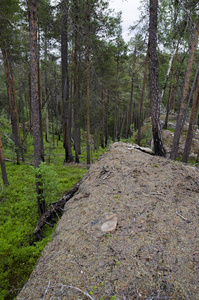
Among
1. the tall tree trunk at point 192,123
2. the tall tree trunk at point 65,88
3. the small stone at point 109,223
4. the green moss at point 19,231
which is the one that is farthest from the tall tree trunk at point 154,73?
the tall tree trunk at point 65,88

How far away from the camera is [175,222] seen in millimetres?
3201

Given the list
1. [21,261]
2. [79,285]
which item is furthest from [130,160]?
[21,261]

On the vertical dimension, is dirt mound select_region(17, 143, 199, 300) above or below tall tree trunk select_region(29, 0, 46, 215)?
below

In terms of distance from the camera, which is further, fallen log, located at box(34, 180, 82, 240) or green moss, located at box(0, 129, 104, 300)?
fallen log, located at box(34, 180, 82, 240)

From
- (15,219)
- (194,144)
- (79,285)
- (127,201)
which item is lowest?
(15,219)

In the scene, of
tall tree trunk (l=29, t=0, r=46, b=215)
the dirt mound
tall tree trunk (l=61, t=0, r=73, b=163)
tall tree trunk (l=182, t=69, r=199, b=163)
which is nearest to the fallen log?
tall tree trunk (l=29, t=0, r=46, b=215)

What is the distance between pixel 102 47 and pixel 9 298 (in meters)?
12.3

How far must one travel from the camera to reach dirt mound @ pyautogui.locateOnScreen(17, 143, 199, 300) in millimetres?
2219

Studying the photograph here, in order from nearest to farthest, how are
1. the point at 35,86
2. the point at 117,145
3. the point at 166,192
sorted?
the point at 166,192 < the point at 35,86 < the point at 117,145

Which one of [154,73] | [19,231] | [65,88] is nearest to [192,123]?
[154,73]

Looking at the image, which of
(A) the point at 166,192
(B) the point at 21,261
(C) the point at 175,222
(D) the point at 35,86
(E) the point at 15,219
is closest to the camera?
(C) the point at 175,222

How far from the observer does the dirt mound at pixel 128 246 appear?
7.28ft

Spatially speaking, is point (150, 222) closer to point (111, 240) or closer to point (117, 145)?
point (111, 240)

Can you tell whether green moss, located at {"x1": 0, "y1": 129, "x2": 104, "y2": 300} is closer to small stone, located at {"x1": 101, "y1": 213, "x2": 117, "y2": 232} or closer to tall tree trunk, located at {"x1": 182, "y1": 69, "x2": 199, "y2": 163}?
small stone, located at {"x1": 101, "y1": 213, "x2": 117, "y2": 232}
